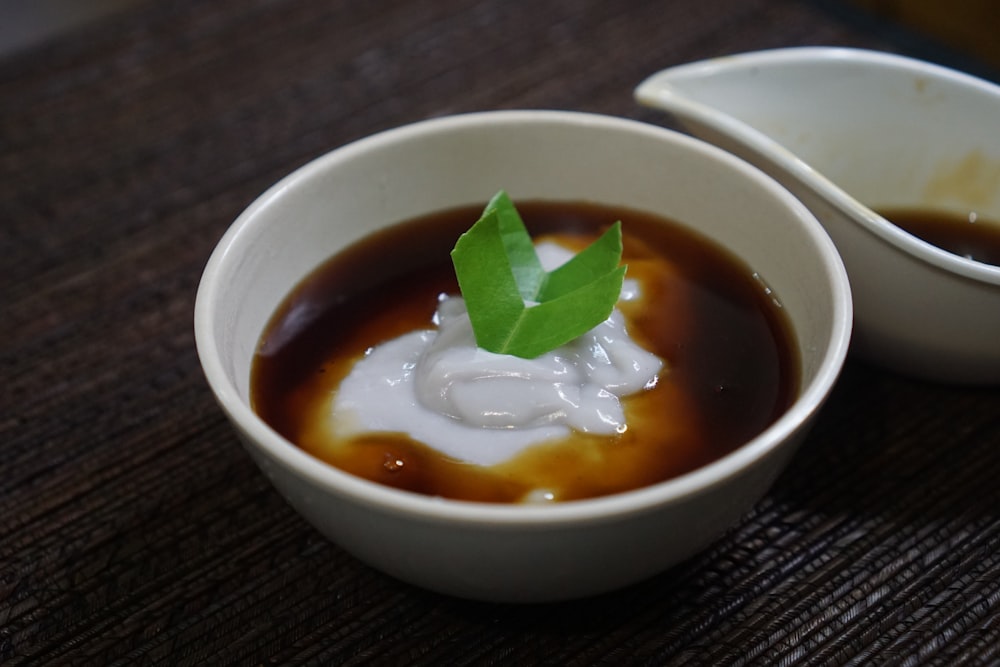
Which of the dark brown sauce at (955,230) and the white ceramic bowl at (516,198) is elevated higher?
the white ceramic bowl at (516,198)

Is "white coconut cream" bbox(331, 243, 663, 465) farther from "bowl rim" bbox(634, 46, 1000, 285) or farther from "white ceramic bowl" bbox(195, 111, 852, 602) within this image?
"bowl rim" bbox(634, 46, 1000, 285)

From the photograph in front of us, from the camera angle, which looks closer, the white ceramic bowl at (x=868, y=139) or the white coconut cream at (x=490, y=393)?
the white coconut cream at (x=490, y=393)

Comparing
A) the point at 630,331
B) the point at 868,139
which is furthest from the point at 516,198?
the point at 868,139

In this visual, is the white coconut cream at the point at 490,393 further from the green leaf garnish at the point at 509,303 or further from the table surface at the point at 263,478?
the table surface at the point at 263,478

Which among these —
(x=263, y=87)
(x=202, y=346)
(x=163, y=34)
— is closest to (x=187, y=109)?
(x=263, y=87)

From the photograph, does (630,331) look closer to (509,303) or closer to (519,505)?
(509,303)

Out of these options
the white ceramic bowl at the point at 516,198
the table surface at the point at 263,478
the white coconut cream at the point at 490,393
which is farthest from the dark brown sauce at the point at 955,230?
the white coconut cream at the point at 490,393

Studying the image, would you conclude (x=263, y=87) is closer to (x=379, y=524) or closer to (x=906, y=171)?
(x=906, y=171)
